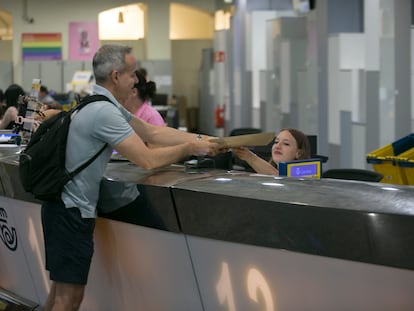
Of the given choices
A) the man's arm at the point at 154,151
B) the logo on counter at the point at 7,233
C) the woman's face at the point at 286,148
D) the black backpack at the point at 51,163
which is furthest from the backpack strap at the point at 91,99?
the woman's face at the point at 286,148

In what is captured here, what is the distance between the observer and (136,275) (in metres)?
3.05

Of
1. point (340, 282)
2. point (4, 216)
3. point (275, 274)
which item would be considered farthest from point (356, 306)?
point (4, 216)

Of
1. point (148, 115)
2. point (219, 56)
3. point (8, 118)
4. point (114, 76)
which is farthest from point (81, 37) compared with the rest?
point (114, 76)

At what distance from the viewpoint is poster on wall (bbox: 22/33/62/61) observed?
19.0 m

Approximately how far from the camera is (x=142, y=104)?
15.8 feet

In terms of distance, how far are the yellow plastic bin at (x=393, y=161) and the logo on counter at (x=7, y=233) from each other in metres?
2.62

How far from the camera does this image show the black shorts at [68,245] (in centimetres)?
293

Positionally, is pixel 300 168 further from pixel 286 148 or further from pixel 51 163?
pixel 286 148

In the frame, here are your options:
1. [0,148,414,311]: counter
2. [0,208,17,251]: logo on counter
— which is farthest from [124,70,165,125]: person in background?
[0,148,414,311]: counter

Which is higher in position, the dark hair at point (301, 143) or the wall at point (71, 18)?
the wall at point (71, 18)

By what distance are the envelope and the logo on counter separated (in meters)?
1.41

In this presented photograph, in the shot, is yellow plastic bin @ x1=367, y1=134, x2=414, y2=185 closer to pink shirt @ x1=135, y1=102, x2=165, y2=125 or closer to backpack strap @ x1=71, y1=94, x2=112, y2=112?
pink shirt @ x1=135, y1=102, x2=165, y2=125

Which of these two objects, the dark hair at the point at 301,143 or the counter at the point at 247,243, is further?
the dark hair at the point at 301,143

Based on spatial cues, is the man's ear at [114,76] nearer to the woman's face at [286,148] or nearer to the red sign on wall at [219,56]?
the woman's face at [286,148]
